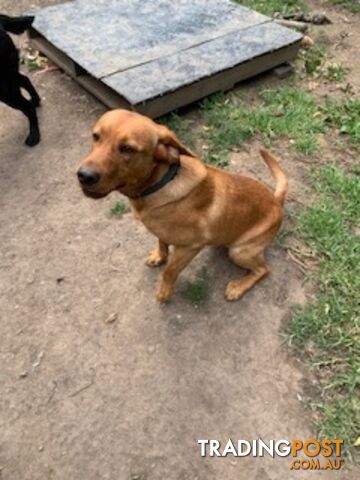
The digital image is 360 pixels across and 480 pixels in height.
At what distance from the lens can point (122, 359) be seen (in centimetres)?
320

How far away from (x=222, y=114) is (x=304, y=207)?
1.53 m

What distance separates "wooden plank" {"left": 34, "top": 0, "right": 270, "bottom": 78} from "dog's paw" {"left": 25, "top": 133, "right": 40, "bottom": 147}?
2.95ft

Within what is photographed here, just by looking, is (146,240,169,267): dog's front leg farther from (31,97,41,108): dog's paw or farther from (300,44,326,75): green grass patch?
(300,44,326,75): green grass patch

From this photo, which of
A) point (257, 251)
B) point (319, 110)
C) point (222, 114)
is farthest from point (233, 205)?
point (319, 110)

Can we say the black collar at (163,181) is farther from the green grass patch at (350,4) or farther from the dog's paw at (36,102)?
the green grass patch at (350,4)

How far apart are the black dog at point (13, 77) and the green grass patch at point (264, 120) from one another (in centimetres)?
186

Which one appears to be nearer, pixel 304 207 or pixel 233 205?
pixel 233 205

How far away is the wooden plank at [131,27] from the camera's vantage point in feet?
16.3

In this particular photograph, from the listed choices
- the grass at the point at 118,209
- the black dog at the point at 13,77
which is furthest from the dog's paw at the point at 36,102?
the grass at the point at 118,209

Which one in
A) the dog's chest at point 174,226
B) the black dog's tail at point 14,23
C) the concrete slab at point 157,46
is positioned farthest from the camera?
the concrete slab at point 157,46

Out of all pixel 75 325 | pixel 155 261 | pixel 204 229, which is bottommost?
pixel 75 325

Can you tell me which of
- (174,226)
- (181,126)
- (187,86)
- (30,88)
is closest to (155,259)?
(174,226)

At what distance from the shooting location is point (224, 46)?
205 inches

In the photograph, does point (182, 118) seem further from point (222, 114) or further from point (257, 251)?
point (257, 251)
